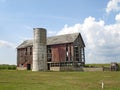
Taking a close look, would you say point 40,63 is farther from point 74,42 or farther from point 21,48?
point 21,48

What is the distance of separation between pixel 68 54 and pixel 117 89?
46589 millimetres

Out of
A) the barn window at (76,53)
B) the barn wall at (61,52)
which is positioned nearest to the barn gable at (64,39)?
the barn wall at (61,52)

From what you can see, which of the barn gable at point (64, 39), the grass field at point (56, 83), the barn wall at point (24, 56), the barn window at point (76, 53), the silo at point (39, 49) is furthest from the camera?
the barn wall at point (24, 56)

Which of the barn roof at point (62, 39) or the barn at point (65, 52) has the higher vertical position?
the barn roof at point (62, 39)

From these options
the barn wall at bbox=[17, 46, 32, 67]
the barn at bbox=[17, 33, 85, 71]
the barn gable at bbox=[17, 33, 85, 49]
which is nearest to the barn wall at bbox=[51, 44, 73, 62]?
the barn at bbox=[17, 33, 85, 71]

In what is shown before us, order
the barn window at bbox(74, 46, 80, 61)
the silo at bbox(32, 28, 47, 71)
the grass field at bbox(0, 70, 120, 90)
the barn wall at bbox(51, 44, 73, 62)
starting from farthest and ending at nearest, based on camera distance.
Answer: the barn window at bbox(74, 46, 80, 61)
the barn wall at bbox(51, 44, 73, 62)
the silo at bbox(32, 28, 47, 71)
the grass field at bbox(0, 70, 120, 90)

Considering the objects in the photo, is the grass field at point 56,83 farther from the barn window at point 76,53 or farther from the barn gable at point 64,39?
the barn gable at point 64,39

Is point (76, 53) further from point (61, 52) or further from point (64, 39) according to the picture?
point (64, 39)

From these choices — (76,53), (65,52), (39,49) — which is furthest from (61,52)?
(39,49)

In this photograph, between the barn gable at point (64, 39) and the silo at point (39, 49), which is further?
the barn gable at point (64, 39)

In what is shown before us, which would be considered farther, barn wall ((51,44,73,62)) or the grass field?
barn wall ((51,44,73,62))

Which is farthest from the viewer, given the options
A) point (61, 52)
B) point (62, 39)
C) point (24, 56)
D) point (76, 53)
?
point (24, 56)

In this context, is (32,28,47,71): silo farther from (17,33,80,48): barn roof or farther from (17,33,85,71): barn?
(17,33,80,48): barn roof

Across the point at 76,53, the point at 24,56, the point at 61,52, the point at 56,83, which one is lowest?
the point at 56,83
